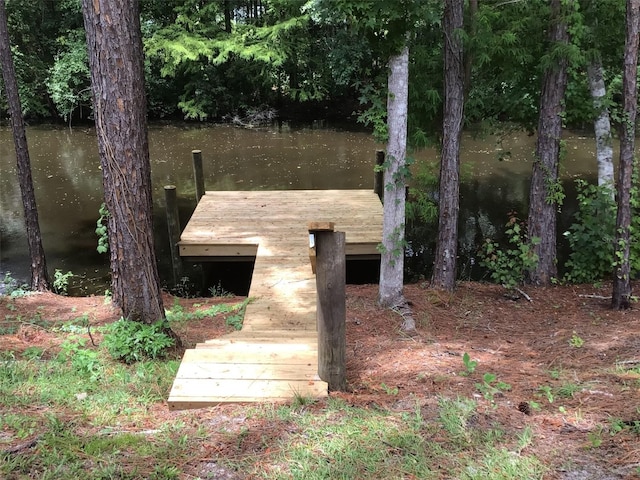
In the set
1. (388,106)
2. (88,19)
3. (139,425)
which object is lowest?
(139,425)

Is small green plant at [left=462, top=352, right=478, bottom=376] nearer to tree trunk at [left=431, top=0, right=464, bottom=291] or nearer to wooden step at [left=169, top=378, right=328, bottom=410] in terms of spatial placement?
wooden step at [left=169, top=378, right=328, bottom=410]

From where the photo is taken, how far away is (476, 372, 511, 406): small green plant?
3.51m

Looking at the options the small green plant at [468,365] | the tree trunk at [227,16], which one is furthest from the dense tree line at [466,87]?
the tree trunk at [227,16]

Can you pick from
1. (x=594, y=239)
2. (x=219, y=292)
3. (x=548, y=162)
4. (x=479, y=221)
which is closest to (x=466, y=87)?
(x=548, y=162)

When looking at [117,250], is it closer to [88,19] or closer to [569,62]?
[88,19]

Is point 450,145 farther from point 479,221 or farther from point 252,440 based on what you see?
Answer: point 479,221

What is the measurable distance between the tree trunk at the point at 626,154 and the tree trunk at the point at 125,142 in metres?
4.58

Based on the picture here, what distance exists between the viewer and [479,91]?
8.00 m

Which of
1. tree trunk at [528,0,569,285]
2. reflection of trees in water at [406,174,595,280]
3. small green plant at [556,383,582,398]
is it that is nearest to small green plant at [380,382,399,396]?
small green plant at [556,383,582,398]

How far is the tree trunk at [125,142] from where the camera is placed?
13.5ft

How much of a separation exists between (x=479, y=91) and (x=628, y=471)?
20.4 feet

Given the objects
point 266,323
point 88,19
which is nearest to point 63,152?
point 266,323

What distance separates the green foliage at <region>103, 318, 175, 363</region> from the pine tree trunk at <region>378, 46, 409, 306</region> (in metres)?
2.69

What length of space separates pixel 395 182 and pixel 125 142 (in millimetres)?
2879
